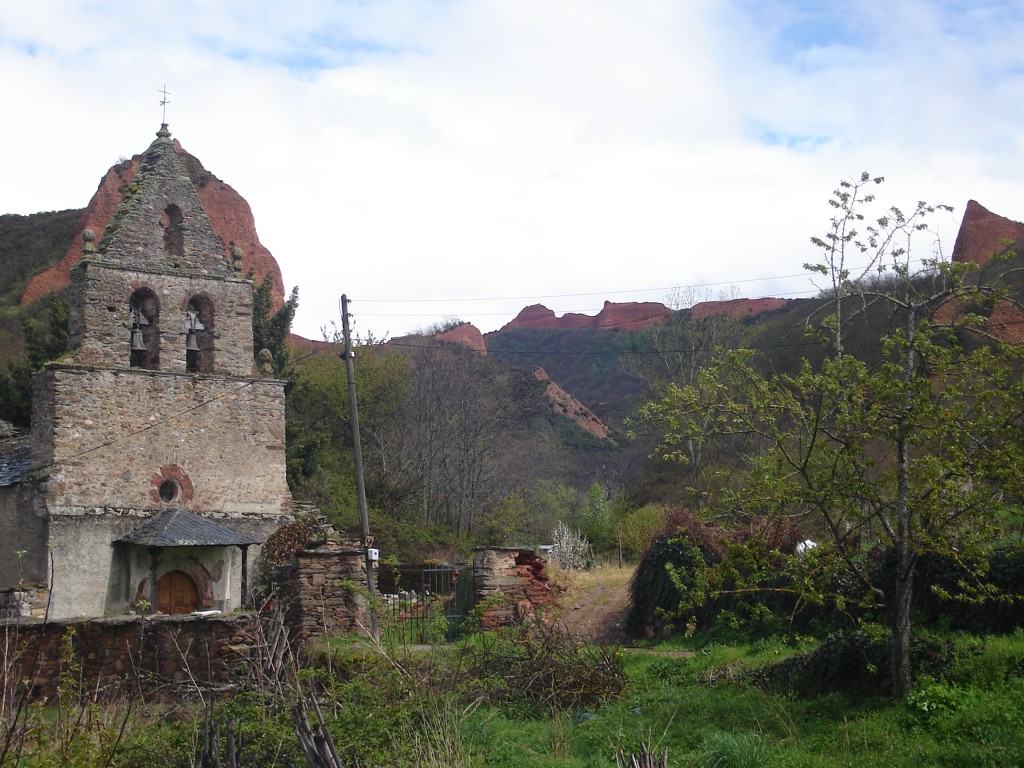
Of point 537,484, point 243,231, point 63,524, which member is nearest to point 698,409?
point 63,524

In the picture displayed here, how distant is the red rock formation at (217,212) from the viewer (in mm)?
62312

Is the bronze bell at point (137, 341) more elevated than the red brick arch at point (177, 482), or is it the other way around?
the bronze bell at point (137, 341)

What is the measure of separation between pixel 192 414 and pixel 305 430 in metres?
13.3

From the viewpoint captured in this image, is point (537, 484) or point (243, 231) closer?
point (537, 484)

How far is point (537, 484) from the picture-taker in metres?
46.4

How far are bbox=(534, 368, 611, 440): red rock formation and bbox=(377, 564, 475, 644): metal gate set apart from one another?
154ft

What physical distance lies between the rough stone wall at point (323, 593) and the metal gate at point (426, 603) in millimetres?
515

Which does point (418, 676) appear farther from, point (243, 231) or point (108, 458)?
point (243, 231)

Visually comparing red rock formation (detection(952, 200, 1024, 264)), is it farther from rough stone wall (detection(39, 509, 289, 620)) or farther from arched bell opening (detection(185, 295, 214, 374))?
rough stone wall (detection(39, 509, 289, 620))

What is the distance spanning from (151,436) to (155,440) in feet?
0.38

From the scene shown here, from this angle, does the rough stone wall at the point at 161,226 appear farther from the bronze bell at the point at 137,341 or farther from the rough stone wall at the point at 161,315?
the bronze bell at the point at 137,341

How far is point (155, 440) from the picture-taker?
22562mm

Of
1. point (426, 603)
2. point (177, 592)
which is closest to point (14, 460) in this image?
point (177, 592)

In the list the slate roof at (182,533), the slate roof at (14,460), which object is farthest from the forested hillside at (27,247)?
the slate roof at (182,533)
